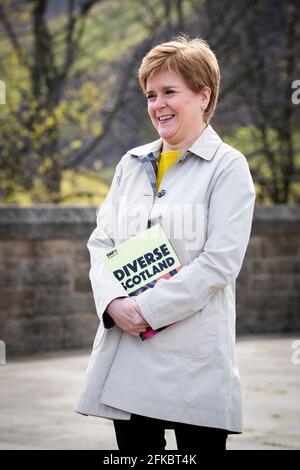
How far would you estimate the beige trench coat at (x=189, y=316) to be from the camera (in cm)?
343

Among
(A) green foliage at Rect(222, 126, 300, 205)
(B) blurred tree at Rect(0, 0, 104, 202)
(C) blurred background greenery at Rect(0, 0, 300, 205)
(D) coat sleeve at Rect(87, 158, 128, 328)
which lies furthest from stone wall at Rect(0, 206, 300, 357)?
(D) coat sleeve at Rect(87, 158, 128, 328)

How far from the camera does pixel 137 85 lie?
14648 mm

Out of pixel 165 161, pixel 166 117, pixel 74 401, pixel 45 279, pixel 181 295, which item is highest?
pixel 166 117

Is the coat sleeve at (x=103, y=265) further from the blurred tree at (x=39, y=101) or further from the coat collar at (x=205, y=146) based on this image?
the blurred tree at (x=39, y=101)

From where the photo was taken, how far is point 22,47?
47.6ft

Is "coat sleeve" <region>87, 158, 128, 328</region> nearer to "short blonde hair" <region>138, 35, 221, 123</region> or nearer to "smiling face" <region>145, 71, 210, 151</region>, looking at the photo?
"smiling face" <region>145, 71, 210, 151</region>

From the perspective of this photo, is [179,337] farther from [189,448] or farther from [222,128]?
[222,128]

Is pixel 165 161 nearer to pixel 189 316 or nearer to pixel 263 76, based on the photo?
pixel 189 316

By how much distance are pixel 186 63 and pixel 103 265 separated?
687 millimetres

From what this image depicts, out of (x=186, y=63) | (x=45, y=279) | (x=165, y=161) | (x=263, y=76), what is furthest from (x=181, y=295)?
(x=263, y=76)

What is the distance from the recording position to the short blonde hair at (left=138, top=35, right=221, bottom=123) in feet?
11.6

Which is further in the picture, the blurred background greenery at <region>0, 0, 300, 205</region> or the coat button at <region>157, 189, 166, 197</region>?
the blurred background greenery at <region>0, 0, 300, 205</region>

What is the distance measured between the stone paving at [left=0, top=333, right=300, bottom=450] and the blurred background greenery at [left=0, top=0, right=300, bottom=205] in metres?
4.39

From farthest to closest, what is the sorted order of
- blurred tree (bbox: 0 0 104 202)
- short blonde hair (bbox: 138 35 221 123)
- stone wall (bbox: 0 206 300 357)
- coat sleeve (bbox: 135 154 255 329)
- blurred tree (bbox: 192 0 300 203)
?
blurred tree (bbox: 192 0 300 203), blurred tree (bbox: 0 0 104 202), stone wall (bbox: 0 206 300 357), short blonde hair (bbox: 138 35 221 123), coat sleeve (bbox: 135 154 255 329)
